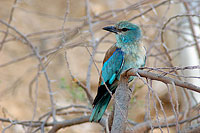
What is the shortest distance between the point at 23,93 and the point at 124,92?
4.21m

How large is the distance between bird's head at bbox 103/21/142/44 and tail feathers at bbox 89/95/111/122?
22.7 inches

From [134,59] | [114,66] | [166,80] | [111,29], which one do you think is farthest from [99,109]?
[166,80]

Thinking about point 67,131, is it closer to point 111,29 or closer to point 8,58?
point 8,58

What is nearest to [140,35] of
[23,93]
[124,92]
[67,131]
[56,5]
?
[124,92]

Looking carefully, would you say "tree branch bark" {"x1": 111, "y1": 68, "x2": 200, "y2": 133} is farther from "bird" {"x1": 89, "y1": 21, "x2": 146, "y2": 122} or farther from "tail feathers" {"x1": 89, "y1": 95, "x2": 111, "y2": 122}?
"tail feathers" {"x1": 89, "y1": 95, "x2": 111, "y2": 122}

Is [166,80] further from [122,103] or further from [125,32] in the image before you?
[125,32]

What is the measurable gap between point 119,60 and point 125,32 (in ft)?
1.09

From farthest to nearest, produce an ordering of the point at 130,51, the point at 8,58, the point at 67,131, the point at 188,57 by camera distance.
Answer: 1. the point at 8,58
2. the point at 67,131
3. the point at 188,57
4. the point at 130,51

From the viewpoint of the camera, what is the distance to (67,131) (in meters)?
5.93

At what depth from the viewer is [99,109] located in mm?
2941

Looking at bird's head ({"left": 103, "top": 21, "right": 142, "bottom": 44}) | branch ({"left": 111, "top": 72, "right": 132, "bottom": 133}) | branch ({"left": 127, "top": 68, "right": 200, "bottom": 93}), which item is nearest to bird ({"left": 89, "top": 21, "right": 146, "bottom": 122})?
bird's head ({"left": 103, "top": 21, "right": 142, "bottom": 44})

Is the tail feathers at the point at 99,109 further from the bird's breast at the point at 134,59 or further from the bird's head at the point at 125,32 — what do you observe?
the bird's head at the point at 125,32

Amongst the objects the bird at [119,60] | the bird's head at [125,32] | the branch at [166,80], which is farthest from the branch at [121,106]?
the bird's head at [125,32]

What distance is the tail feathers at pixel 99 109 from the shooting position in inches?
115
